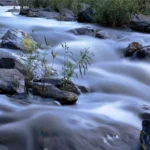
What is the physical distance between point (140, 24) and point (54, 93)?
6.98 meters

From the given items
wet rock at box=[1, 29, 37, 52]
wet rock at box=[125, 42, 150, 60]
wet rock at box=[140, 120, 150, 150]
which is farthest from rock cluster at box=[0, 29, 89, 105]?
wet rock at box=[125, 42, 150, 60]

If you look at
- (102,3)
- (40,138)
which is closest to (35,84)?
(40,138)

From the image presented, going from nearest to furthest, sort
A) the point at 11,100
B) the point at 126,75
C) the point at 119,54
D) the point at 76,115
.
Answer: the point at 76,115 < the point at 11,100 < the point at 126,75 < the point at 119,54

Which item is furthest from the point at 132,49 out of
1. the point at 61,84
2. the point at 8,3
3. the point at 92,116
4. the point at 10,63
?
the point at 8,3

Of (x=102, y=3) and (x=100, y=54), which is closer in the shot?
(x=100, y=54)

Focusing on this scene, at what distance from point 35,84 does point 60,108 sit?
0.68 meters

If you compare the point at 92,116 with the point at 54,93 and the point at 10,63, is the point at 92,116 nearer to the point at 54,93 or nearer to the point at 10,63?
the point at 54,93

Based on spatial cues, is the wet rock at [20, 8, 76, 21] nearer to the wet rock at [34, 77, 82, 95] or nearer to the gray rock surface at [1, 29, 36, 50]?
the gray rock surface at [1, 29, 36, 50]

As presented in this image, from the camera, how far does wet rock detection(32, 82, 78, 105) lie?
4.82 m

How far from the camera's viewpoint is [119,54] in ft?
26.7

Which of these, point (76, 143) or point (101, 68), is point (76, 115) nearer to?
point (76, 143)

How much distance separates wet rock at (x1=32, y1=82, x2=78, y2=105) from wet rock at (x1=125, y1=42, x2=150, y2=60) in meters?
3.03

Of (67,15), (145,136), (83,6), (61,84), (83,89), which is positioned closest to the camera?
(145,136)

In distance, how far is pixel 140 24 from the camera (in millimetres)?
11242
